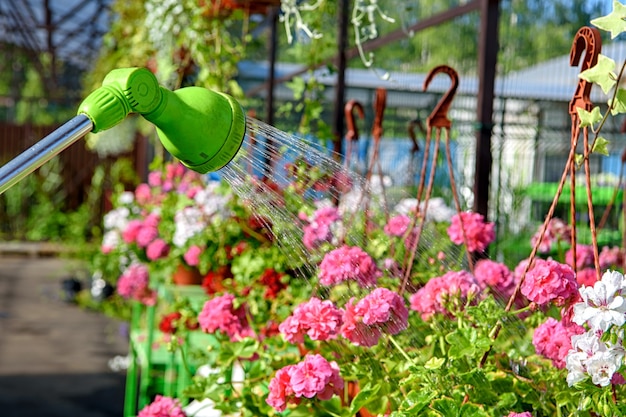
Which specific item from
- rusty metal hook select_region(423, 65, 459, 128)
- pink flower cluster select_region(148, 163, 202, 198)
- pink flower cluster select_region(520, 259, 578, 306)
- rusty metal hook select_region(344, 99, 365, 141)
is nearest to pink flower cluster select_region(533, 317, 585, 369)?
pink flower cluster select_region(520, 259, 578, 306)

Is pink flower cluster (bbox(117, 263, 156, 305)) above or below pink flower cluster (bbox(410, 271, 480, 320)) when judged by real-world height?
below

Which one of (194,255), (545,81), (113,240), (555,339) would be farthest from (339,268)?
(113,240)

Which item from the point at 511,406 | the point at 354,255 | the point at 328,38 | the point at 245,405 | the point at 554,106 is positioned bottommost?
the point at 245,405

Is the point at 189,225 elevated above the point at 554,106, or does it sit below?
below

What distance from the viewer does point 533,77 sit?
261cm

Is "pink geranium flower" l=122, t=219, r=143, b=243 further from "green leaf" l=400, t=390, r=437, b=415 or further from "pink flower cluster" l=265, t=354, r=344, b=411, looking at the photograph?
"green leaf" l=400, t=390, r=437, b=415

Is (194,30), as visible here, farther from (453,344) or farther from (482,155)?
(453,344)

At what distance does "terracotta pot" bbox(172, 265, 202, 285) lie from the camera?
3.48 m

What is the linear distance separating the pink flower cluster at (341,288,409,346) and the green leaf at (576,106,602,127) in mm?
357

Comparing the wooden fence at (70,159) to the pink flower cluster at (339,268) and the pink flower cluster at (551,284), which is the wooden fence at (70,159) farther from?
the pink flower cluster at (551,284)

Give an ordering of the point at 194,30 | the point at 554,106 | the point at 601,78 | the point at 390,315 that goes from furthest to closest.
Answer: the point at 194,30 < the point at 554,106 < the point at 390,315 < the point at 601,78

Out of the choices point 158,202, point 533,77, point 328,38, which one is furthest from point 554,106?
point 158,202

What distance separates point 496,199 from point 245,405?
1.24 meters

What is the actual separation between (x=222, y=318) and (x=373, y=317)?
0.50 metres
